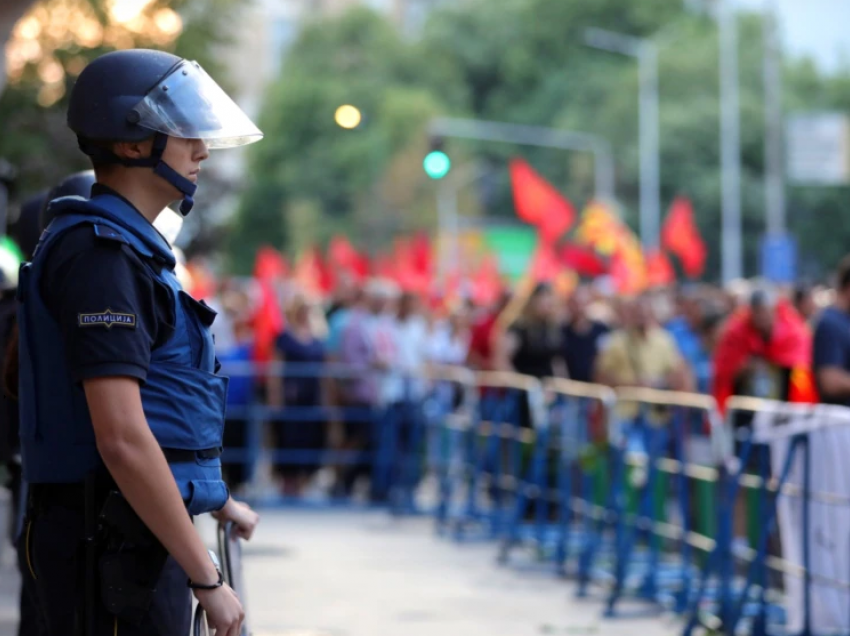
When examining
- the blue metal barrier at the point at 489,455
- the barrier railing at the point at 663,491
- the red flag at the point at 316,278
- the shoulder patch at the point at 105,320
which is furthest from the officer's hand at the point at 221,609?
the red flag at the point at 316,278

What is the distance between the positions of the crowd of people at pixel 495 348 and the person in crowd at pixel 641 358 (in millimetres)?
11

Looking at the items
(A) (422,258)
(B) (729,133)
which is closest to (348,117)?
(A) (422,258)

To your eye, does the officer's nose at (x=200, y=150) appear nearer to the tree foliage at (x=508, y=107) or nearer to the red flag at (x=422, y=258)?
the red flag at (x=422, y=258)

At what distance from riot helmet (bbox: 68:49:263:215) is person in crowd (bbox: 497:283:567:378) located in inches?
431

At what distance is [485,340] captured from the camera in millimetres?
15320

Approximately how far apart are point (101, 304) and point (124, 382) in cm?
16

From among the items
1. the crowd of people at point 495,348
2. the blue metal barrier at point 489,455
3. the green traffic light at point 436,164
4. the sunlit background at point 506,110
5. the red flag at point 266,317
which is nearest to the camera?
the green traffic light at point 436,164

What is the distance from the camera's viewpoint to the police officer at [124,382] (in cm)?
315

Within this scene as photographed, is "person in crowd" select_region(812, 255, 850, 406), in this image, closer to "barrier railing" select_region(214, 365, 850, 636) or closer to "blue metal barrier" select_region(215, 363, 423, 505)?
"barrier railing" select_region(214, 365, 850, 636)

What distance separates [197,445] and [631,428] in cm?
708

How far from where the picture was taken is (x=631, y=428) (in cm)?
1019

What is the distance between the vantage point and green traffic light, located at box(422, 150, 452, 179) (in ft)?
35.1

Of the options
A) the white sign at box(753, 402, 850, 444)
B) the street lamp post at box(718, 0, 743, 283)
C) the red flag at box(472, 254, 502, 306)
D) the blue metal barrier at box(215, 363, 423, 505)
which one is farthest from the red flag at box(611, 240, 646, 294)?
the street lamp post at box(718, 0, 743, 283)

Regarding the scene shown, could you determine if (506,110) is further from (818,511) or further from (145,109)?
(145,109)
